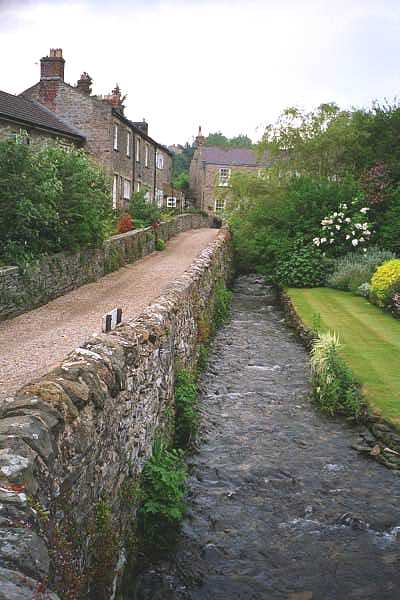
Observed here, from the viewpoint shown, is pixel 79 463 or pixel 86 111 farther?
pixel 86 111

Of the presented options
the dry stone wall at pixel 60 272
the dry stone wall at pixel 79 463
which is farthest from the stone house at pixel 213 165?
the dry stone wall at pixel 79 463

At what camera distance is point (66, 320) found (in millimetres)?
13109

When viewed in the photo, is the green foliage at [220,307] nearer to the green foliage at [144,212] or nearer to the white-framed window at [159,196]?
the green foliage at [144,212]

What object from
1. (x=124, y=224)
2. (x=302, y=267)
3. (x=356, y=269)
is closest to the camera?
(x=356, y=269)

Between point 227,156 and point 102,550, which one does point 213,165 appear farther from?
point 102,550

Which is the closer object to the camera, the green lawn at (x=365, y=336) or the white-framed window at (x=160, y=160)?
the green lawn at (x=365, y=336)

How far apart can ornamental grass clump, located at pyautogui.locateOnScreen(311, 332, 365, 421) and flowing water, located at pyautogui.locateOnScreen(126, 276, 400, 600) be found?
358 millimetres

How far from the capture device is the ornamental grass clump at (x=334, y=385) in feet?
39.1

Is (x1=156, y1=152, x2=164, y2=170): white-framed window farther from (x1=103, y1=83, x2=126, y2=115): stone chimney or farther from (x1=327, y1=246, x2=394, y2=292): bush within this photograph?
(x1=327, y1=246, x2=394, y2=292): bush

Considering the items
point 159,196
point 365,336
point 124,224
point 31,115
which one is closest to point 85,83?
point 31,115

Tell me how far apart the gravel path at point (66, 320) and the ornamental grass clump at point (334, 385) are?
14.4 ft

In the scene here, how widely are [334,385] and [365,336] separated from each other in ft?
15.8

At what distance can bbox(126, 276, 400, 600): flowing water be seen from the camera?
6617 mm

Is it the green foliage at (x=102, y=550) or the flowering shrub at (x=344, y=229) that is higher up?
the flowering shrub at (x=344, y=229)
